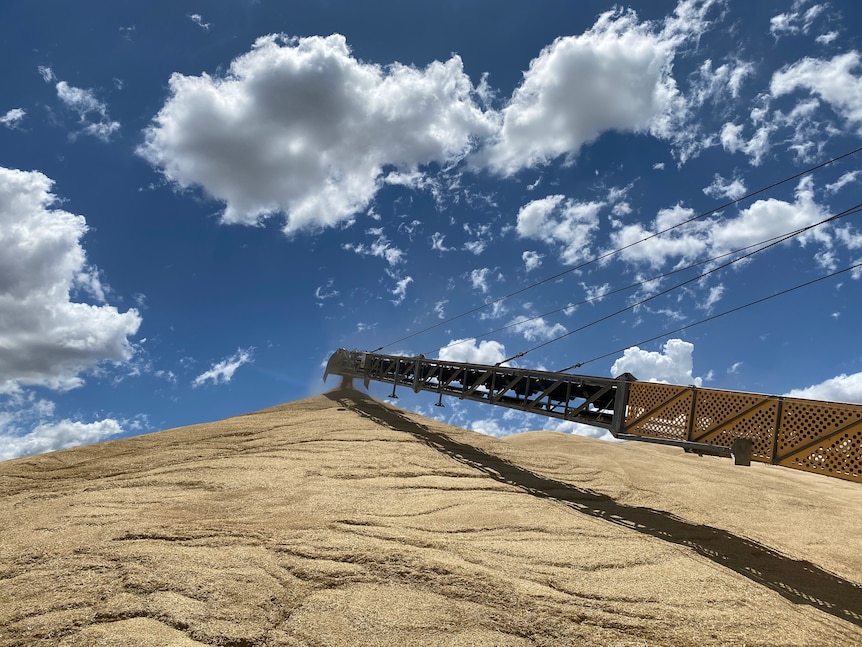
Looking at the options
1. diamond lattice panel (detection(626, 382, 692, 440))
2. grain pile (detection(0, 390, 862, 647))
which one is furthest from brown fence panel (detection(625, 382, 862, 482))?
grain pile (detection(0, 390, 862, 647))

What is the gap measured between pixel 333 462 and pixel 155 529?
17.6ft

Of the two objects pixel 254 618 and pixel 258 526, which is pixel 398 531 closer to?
pixel 258 526

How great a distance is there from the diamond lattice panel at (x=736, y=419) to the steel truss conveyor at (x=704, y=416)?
0.06ft

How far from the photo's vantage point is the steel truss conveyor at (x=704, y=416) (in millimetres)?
9766

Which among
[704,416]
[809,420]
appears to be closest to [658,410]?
[704,416]

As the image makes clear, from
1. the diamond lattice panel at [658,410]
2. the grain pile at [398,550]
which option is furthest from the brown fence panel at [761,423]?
the grain pile at [398,550]

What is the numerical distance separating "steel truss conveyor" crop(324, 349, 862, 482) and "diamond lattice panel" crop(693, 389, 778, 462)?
2cm

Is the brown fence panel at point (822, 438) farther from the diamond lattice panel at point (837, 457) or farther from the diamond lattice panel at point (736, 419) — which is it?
the diamond lattice panel at point (736, 419)

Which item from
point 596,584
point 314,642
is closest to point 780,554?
point 596,584

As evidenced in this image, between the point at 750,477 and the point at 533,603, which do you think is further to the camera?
the point at 750,477

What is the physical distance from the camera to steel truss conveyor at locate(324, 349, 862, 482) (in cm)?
977

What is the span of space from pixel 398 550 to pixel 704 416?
799 cm

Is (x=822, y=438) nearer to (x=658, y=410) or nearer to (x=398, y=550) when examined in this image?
(x=658, y=410)

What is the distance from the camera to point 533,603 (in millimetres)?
6934
